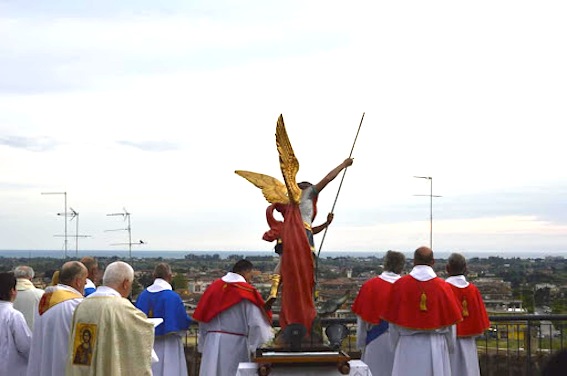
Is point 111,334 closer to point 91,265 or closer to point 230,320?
point 91,265

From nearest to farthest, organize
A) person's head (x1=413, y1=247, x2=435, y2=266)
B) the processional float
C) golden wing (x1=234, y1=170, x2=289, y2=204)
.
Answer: the processional float < golden wing (x1=234, y1=170, x2=289, y2=204) < person's head (x1=413, y1=247, x2=435, y2=266)

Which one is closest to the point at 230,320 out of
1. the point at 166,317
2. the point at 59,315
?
the point at 166,317

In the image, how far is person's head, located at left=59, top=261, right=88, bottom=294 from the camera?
26.4 ft

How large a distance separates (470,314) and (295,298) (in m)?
2.52

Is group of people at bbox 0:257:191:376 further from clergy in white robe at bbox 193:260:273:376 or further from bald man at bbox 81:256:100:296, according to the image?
clergy in white robe at bbox 193:260:273:376

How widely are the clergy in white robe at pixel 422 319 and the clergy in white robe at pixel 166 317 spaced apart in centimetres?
250

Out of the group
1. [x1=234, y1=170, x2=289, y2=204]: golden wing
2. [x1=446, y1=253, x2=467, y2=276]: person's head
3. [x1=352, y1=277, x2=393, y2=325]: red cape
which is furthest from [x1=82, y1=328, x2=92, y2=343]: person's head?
[x1=446, y1=253, x2=467, y2=276]: person's head

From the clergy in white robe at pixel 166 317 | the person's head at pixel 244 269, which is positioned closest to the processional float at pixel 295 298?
the person's head at pixel 244 269

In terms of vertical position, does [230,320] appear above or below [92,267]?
below

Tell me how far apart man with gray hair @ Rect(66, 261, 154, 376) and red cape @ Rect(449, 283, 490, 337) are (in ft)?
13.6

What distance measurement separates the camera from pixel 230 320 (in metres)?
9.95

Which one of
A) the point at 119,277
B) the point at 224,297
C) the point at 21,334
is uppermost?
the point at 119,277

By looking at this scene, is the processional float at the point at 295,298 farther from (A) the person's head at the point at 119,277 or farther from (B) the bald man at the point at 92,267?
(B) the bald man at the point at 92,267

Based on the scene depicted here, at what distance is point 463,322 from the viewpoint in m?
9.81
